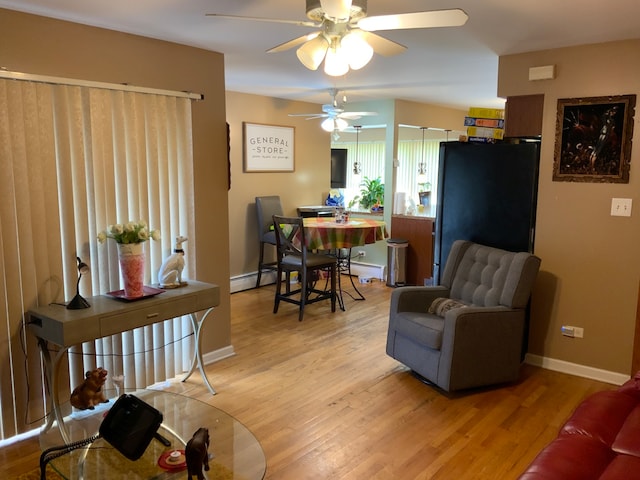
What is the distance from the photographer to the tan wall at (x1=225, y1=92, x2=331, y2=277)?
18.7 feet

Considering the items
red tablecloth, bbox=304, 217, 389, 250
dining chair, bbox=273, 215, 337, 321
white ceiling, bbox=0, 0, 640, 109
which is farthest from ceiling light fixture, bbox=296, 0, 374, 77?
red tablecloth, bbox=304, 217, 389, 250

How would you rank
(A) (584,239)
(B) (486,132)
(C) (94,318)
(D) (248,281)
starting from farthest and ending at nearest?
(D) (248,281) → (B) (486,132) → (A) (584,239) → (C) (94,318)

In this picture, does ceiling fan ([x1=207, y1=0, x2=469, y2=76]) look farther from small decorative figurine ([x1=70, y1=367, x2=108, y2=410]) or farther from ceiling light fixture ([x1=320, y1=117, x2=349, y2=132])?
ceiling light fixture ([x1=320, y1=117, x2=349, y2=132])

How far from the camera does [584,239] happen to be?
350cm

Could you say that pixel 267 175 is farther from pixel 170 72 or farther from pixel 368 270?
pixel 170 72

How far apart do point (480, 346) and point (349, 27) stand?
2.13m

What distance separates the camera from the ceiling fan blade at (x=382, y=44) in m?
2.16

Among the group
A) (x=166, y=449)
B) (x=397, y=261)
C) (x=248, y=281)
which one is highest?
(x=397, y=261)

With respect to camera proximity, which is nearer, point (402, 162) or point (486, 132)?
point (486, 132)

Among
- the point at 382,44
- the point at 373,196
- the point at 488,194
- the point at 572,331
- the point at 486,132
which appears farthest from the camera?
the point at 373,196

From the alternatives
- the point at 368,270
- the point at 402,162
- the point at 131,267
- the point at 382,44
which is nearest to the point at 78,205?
the point at 131,267

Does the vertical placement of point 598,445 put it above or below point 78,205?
below

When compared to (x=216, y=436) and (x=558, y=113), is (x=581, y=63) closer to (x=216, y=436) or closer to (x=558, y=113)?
(x=558, y=113)

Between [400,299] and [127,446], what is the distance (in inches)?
85.0
